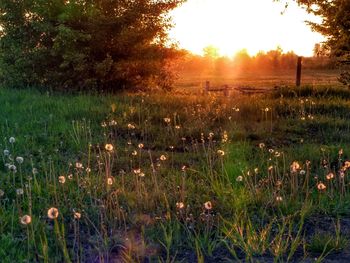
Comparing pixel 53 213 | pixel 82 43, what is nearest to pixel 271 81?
pixel 82 43

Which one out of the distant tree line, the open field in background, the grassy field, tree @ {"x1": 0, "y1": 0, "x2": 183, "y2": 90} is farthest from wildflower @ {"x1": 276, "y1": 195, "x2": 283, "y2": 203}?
the distant tree line

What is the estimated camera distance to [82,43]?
1484cm

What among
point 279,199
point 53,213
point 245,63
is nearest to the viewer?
point 53,213

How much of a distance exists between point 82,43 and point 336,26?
9.02 meters

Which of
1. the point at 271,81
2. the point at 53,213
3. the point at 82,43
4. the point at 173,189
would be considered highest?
the point at 82,43

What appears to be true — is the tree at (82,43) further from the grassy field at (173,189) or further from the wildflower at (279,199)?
the wildflower at (279,199)

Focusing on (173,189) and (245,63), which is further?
(245,63)

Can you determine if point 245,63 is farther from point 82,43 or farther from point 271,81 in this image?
point 82,43

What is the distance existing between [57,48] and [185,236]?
37.5ft

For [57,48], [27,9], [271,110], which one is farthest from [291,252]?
[27,9]

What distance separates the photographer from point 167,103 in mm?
11469

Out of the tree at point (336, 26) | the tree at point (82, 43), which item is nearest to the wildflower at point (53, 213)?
the tree at point (82, 43)

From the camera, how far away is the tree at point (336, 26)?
15641 millimetres

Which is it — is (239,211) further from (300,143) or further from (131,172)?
(300,143)
